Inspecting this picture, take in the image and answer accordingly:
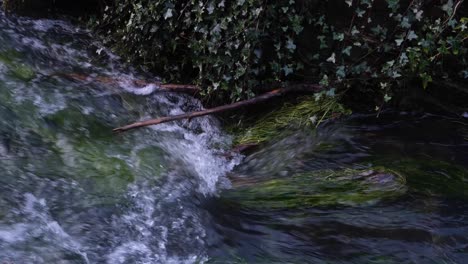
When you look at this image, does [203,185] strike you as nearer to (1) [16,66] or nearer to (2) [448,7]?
(1) [16,66]

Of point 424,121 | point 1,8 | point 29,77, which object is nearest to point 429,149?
point 424,121

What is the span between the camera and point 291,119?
4266 millimetres

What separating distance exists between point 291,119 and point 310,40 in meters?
0.71

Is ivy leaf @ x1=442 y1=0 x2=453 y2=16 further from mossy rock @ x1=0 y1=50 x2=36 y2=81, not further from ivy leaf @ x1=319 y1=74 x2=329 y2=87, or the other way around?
mossy rock @ x1=0 y1=50 x2=36 y2=81

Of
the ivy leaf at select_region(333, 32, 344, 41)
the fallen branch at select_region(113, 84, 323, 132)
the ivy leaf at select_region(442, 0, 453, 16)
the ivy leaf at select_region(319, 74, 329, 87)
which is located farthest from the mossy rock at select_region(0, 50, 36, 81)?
the ivy leaf at select_region(442, 0, 453, 16)

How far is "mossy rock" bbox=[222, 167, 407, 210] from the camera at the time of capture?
305 centimetres

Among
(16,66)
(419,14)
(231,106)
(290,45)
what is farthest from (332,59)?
(16,66)

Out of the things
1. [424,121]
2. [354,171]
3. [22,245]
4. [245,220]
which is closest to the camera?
[22,245]

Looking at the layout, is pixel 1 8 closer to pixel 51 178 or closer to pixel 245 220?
pixel 51 178

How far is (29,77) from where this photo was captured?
409cm

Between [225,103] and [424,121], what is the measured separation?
1683 mm

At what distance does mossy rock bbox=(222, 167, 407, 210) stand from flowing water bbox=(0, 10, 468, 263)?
0.01 metres

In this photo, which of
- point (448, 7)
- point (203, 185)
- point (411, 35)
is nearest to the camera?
point (203, 185)

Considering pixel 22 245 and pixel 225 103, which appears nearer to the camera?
pixel 22 245
